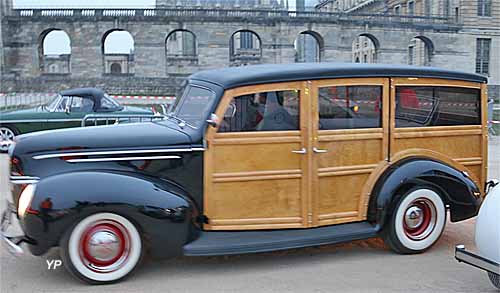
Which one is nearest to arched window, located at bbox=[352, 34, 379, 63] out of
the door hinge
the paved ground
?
the paved ground

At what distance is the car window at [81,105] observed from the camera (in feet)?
41.9

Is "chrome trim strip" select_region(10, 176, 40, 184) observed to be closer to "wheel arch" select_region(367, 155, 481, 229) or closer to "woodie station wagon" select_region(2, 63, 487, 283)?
"woodie station wagon" select_region(2, 63, 487, 283)

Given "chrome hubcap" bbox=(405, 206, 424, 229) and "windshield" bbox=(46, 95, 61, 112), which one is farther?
"windshield" bbox=(46, 95, 61, 112)

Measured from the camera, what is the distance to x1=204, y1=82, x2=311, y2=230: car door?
15.3 feet

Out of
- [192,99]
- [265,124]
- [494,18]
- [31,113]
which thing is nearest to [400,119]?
[265,124]

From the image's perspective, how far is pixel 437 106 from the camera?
5.41 meters

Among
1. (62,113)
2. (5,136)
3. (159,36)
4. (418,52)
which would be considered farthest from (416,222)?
(418,52)

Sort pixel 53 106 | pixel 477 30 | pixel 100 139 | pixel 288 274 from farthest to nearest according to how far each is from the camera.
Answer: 1. pixel 477 30
2. pixel 53 106
3. pixel 288 274
4. pixel 100 139

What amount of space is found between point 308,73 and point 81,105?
30.4ft

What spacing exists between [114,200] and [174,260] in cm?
108

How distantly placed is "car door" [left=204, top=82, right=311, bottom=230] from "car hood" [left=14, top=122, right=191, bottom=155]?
0.38 metres

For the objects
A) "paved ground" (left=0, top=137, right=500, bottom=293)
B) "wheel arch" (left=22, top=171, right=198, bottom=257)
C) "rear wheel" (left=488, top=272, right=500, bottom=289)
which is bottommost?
"paved ground" (left=0, top=137, right=500, bottom=293)

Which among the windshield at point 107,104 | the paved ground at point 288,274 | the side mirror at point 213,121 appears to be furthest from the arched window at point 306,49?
the side mirror at point 213,121

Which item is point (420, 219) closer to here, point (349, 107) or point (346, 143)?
point (346, 143)
